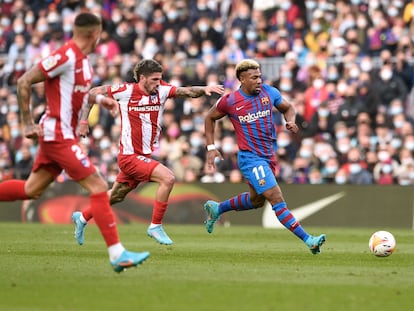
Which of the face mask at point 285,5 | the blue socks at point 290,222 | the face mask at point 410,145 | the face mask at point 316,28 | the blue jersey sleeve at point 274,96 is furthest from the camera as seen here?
the face mask at point 285,5

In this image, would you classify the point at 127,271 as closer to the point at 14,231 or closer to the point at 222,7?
the point at 14,231

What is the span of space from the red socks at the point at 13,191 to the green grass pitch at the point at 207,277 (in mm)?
770

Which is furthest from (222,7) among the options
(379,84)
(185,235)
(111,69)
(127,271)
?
(127,271)

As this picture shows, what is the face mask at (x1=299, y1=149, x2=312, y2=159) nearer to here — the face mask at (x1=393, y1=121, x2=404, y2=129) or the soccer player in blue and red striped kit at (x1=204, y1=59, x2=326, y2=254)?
the face mask at (x1=393, y1=121, x2=404, y2=129)

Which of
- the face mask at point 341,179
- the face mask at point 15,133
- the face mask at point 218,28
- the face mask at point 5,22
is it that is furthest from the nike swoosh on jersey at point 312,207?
the face mask at point 5,22

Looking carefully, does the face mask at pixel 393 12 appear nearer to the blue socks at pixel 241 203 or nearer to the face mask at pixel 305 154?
the face mask at pixel 305 154

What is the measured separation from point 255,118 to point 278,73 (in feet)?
37.8

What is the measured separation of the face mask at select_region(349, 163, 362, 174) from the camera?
73.4 ft

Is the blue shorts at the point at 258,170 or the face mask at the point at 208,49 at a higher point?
the face mask at the point at 208,49

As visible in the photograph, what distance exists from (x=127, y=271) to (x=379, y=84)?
1369 centimetres

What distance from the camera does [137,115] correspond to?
46.8 feet

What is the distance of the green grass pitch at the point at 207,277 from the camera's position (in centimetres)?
848

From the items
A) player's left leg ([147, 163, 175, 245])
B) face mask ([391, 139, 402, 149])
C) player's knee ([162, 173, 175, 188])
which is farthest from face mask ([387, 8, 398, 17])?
player's knee ([162, 173, 175, 188])

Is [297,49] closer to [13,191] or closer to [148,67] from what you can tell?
[148,67]
